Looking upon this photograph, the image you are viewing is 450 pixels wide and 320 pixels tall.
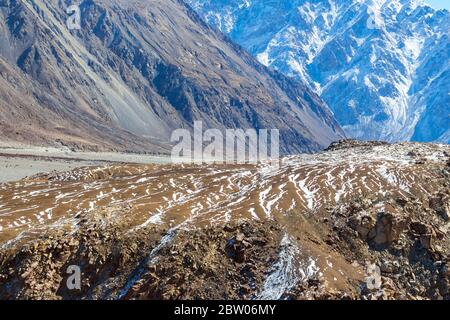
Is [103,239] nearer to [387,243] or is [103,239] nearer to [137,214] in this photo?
[137,214]

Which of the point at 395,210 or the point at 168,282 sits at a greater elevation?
the point at 395,210

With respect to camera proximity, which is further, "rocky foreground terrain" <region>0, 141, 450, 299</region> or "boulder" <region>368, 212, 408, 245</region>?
"boulder" <region>368, 212, 408, 245</region>

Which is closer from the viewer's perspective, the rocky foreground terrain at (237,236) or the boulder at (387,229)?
the rocky foreground terrain at (237,236)

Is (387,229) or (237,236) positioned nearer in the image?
(237,236)
